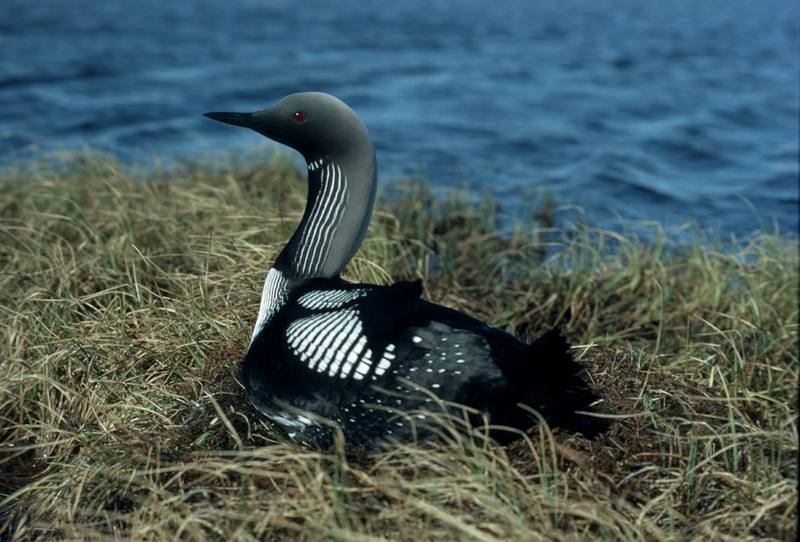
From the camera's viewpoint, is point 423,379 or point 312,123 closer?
point 423,379

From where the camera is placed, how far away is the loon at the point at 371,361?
7.92 feet

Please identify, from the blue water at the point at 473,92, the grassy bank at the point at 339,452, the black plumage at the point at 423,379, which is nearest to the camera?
the grassy bank at the point at 339,452

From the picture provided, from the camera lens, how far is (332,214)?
287 centimetres

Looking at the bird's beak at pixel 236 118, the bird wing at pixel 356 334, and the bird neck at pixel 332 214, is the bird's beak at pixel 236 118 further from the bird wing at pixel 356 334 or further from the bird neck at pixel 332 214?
the bird wing at pixel 356 334

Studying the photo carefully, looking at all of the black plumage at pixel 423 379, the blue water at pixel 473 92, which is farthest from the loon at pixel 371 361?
the blue water at pixel 473 92

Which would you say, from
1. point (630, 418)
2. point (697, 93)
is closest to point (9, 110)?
point (697, 93)

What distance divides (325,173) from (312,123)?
156 millimetres

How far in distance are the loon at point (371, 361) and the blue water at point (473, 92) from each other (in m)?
2.44

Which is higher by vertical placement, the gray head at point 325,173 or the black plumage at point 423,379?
the gray head at point 325,173

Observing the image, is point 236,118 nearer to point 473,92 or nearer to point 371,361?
point 371,361

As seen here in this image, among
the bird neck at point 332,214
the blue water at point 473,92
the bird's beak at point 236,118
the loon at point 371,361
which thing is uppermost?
the bird's beak at point 236,118

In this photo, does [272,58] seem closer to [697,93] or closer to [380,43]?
[380,43]

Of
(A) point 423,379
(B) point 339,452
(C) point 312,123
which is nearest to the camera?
(B) point 339,452

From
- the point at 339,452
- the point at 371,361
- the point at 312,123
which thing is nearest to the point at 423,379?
the point at 371,361
